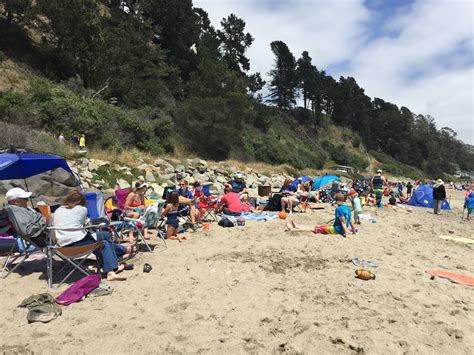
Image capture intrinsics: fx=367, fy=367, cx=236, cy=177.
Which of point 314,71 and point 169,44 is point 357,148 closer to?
point 314,71

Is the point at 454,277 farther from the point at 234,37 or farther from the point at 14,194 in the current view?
the point at 234,37

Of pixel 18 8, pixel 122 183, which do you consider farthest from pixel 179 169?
pixel 18 8

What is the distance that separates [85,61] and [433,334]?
22824 mm

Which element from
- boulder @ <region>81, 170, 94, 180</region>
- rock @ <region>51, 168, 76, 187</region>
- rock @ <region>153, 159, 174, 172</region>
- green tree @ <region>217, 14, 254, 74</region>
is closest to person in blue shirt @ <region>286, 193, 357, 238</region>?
rock @ <region>51, 168, 76, 187</region>

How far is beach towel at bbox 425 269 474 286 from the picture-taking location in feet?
14.6

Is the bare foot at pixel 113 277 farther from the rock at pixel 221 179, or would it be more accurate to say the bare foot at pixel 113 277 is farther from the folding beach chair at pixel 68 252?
the rock at pixel 221 179

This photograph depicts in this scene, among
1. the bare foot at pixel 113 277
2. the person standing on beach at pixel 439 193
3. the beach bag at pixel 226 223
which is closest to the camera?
the bare foot at pixel 113 277

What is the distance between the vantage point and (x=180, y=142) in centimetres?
2314

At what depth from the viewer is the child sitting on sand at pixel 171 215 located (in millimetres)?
6379

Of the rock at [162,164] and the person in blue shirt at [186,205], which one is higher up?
the rock at [162,164]

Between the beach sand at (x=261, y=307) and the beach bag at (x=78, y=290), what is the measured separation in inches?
4.0

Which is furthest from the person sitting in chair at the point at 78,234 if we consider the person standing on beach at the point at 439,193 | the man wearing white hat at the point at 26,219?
the person standing on beach at the point at 439,193

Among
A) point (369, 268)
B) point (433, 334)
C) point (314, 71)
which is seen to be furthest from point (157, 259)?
point (314, 71)

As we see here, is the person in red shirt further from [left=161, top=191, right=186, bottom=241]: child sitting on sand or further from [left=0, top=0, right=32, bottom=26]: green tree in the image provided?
[left=0, top=0, right=32, bottom=26]: green tree
